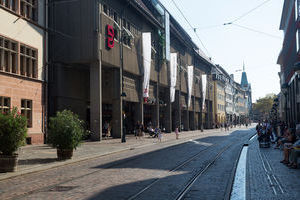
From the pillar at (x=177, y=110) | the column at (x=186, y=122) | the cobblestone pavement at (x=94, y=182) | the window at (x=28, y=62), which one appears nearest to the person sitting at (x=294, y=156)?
the cobblestone pavement at (x=94, y=182)

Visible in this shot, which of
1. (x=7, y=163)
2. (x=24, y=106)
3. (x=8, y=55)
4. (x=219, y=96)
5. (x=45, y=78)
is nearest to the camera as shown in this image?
(x=7, y=163)

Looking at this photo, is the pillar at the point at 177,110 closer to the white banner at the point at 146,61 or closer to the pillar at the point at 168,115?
the pillar at the point at 168,115

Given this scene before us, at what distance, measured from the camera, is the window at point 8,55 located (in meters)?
22.3

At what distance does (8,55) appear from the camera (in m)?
23.1

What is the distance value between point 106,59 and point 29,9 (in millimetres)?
8377

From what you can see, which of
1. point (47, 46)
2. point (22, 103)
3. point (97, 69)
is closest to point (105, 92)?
point (97, 69)

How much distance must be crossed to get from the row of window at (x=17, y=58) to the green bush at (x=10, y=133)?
11075 millimetres

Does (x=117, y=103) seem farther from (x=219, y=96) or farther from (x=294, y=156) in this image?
(x=219, y=96)

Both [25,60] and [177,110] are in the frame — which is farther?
[177,110]

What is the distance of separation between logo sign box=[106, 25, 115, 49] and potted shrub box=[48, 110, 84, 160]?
1676 cm

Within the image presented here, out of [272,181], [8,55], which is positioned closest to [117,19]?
[8,55]

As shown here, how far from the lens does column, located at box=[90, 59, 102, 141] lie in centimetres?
3072

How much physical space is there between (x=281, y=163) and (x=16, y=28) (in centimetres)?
1923

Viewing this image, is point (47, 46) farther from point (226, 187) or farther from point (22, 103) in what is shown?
point (226, 187)
